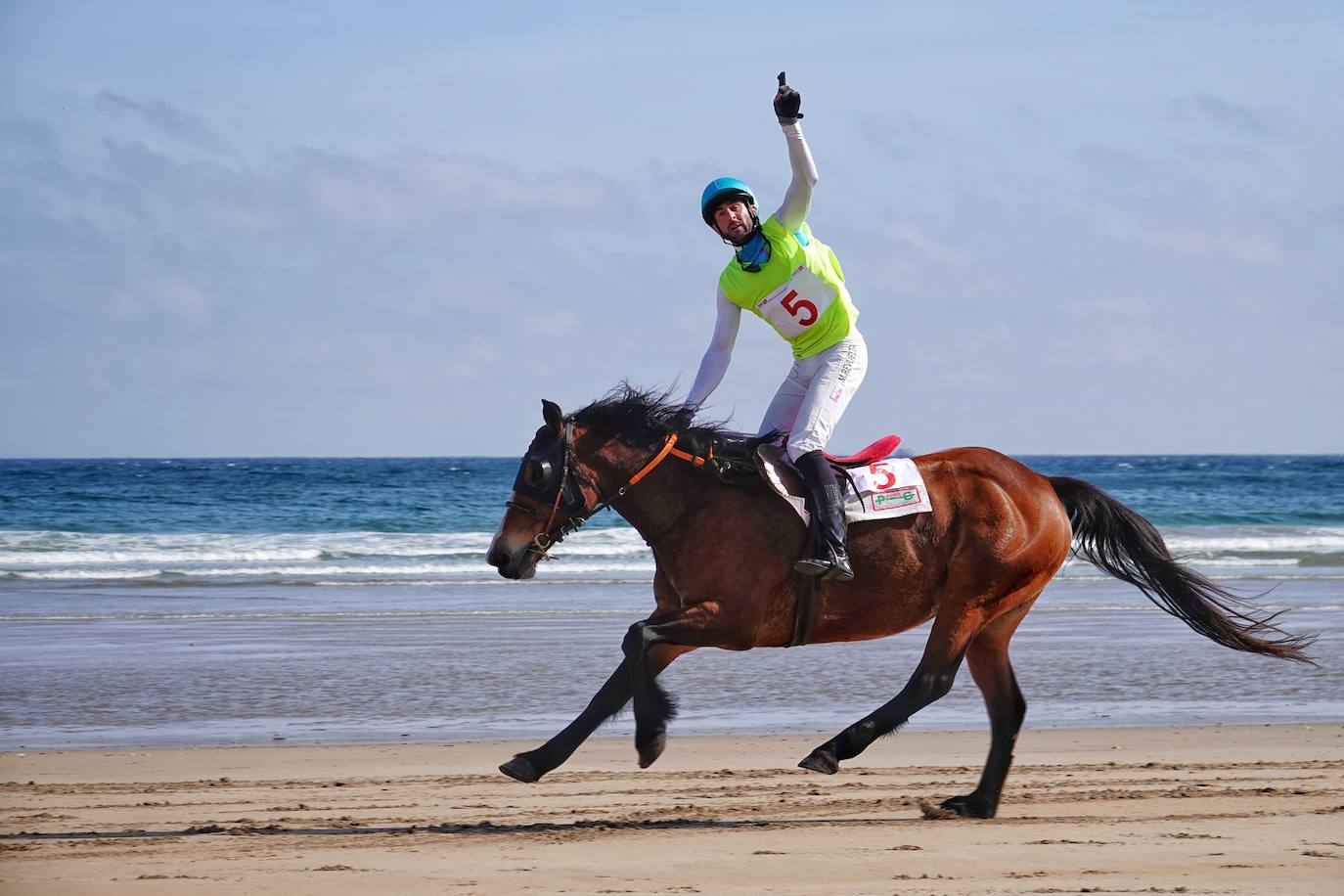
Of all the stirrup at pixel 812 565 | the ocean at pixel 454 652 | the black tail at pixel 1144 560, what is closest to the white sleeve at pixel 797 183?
the stirrup at pixel 812 565

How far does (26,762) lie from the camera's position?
7.75 metres

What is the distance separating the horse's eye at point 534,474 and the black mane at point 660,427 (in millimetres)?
329

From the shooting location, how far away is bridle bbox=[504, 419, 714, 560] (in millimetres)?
6219

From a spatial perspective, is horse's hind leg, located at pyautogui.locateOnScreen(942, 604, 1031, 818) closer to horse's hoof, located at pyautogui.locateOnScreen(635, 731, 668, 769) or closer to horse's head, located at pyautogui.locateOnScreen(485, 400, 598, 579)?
horse's hoof, located at pyautogui.locateOnScreen(635, 731, 668, 769)

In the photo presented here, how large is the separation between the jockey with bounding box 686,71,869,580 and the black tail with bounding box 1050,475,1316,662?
4.26 feet

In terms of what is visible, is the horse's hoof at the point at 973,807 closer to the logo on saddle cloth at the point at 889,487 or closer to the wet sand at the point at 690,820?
the wet sand at the point at 690,820

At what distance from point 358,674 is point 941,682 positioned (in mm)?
6086

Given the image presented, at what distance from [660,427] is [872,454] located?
3.11 feet

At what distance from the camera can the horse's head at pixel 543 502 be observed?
618 cm

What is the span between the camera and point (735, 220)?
6270 mm

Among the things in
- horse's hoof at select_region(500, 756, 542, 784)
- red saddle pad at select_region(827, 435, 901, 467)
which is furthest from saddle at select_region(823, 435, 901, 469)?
horse's hoof at select_region(500, 756, 542, 784)

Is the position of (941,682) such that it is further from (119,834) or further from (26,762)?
(26,762)

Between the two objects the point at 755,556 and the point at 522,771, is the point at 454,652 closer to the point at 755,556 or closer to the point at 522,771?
the point at 522,771

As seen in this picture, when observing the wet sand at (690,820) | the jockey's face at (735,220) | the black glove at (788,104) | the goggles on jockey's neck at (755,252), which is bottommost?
the wet sand at (690,820)
